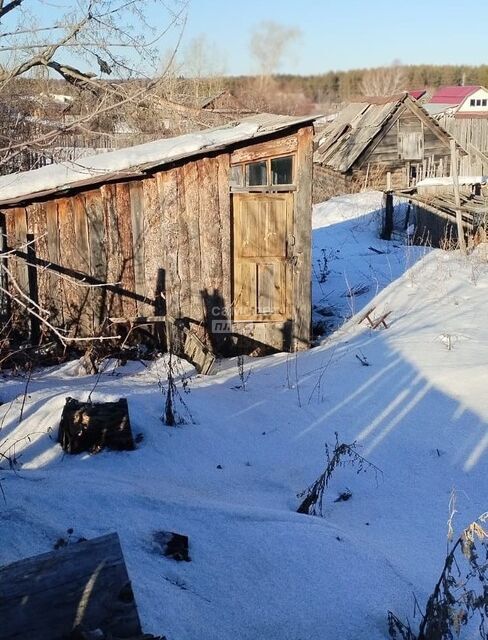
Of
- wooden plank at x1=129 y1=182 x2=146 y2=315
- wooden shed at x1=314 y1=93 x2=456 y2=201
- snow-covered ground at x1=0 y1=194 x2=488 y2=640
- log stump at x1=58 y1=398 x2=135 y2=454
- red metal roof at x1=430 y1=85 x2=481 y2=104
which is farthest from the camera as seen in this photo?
red metal roof at x1=430 y1=85 x2=481 y2=104

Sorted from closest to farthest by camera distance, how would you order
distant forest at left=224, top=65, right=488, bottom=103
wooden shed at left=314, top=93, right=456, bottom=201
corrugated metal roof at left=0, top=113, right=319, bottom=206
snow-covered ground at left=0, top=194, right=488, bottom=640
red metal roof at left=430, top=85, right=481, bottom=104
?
snow-covered ground at left=0, top=194, right=488, bottom=640 < corrugated metal roof at left=0, top=113, right=319, bottom=206 < wooden shed at left=314, top=93, right=456, bottom=201 < red metal roof at left=430, top=85, right=481, bottom=104 < distant forest at left=224, top=65, right=488, bottom=103

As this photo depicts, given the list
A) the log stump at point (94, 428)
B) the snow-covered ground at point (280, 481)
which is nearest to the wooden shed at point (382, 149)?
the snow-covered ground at point (280, 481)

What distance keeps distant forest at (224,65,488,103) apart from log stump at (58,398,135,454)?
47.4 metres

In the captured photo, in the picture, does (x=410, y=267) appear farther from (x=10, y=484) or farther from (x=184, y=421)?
(x=10, y=484)

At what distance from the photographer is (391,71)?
6756 centimetres

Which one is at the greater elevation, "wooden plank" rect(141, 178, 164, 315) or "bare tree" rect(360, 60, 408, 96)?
"bare tree" rect(360, 60, 408, 96)

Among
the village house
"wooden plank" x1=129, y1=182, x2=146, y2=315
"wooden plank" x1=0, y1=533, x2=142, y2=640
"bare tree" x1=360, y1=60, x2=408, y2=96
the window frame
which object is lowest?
"wooden plank" x1=0, y1=533, x2=142, y2=640

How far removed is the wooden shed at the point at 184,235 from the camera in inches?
325

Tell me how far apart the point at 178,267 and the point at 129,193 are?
1.10m

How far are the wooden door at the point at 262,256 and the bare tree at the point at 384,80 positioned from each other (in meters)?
54.9

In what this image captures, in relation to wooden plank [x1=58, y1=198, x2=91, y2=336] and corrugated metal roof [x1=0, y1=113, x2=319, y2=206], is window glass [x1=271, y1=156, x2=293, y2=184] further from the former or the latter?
wooden plank [x1=58, y1=198, x2=91, y2=336]

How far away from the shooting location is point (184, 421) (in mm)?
5578

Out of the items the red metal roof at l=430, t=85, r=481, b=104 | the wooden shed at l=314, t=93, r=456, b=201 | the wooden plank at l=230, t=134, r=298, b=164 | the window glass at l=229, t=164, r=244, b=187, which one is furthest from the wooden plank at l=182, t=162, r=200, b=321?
the red metal roof at l=430, t=85, r=481, b=104

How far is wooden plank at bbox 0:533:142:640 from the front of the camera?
219cm
